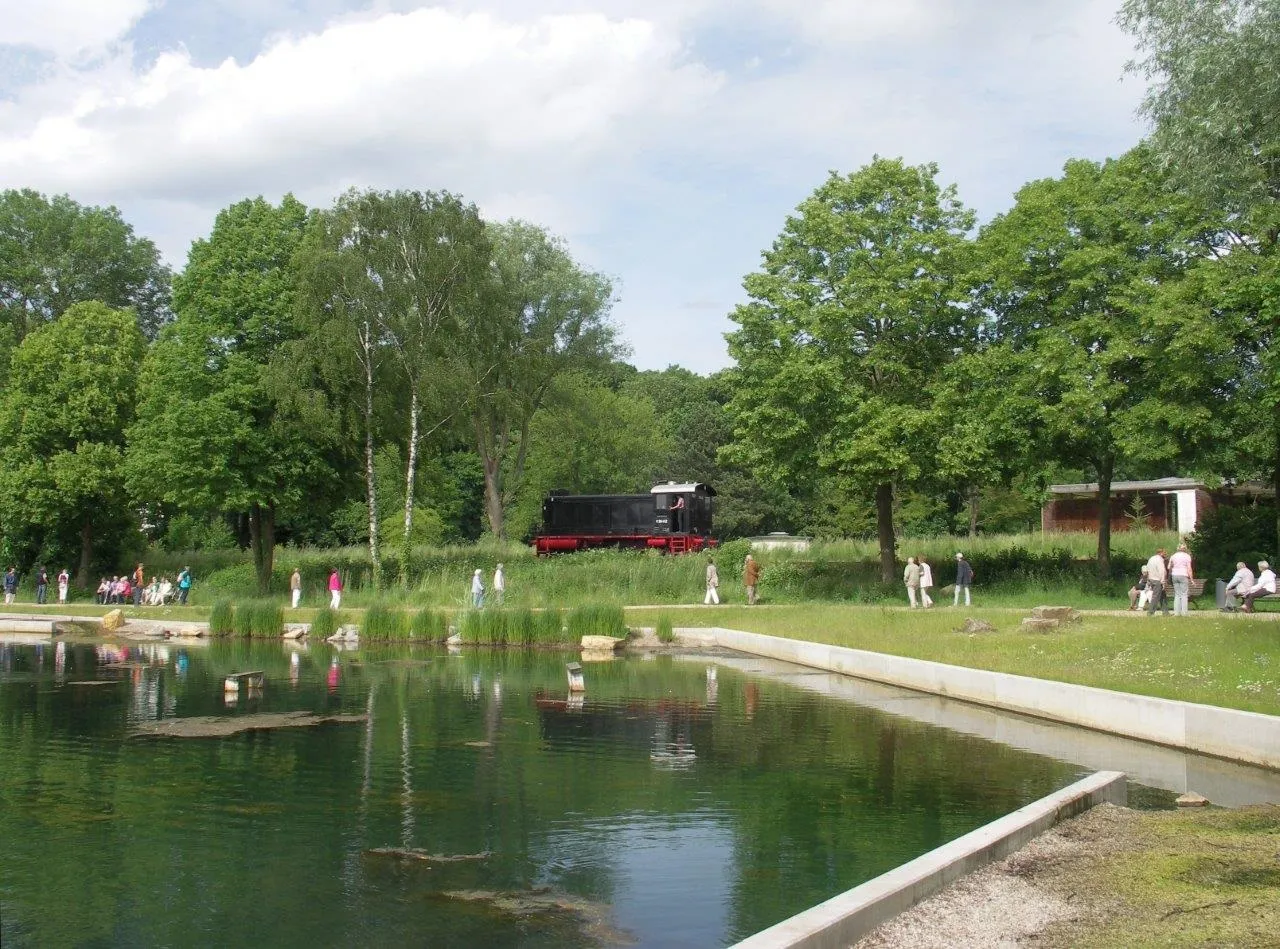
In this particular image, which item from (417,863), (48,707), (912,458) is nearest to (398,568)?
(912,458)

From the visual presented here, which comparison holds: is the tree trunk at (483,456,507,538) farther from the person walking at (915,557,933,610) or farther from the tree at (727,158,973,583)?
the person walking at (915,557,933,610)

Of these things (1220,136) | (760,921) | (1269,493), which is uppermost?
(1220,136)

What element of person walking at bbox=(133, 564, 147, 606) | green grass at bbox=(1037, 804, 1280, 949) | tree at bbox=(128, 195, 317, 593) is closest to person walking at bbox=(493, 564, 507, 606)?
tree at bbox=(128, 195, 317, 593)

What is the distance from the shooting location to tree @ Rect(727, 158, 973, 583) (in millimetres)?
32562

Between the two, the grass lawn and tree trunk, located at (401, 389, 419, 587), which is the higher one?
tree trunk, located at (401, 389, 419, 587)

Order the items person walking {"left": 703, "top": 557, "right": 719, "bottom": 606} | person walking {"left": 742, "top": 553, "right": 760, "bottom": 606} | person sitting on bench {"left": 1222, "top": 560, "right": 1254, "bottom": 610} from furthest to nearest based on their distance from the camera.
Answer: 1. person walking {"left": 703, "top": 557, "right": 719, "bottom": 606}
2. person walking {"left": 742, "top": 553, "right": 760, "bottom": 606}
3. person sitting on bench {"left": 1222, "top": 560, "right": 1254, "bottom": 610}

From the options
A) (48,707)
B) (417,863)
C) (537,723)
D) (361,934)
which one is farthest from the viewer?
(48,707)

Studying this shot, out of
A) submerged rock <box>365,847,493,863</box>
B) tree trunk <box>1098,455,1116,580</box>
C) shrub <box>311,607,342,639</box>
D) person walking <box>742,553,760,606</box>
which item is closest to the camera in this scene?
submerged rock <box>365,847,493,863</box>

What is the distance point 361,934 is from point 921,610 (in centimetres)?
2153

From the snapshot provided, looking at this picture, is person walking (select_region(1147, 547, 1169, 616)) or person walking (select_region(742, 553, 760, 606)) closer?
person walking (select_region(1147, 547, 1169, 616))

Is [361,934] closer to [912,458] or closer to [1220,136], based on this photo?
[1220,136]

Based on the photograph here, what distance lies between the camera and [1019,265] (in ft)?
104

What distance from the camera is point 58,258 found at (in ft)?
199

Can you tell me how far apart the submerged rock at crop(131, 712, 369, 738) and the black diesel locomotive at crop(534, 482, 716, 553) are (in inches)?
1256
